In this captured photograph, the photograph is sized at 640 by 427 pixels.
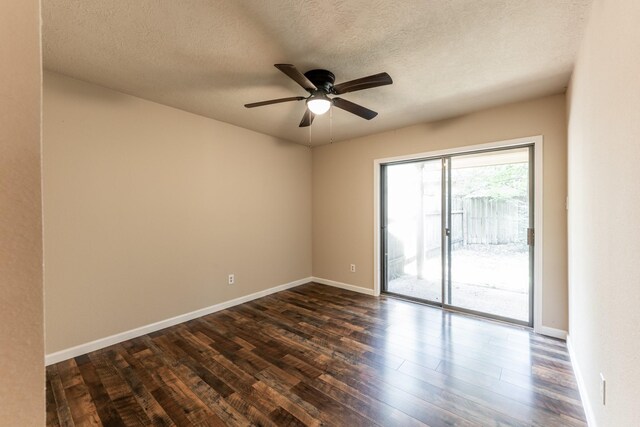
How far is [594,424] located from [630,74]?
1880mm

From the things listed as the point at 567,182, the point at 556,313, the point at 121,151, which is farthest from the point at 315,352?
the point at 567,182

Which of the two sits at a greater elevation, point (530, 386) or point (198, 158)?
point (198, 158)

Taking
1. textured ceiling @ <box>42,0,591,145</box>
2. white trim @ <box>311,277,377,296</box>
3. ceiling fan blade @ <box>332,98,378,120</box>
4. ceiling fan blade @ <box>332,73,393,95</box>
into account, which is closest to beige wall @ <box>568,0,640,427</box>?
textured ceiling @ <box>42,0,591,145</box>

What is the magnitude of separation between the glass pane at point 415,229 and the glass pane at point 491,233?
0.22m

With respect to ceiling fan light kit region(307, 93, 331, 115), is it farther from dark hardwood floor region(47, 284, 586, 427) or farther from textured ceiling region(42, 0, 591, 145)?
dark hardwood floor region(47, 284, 586, 427)

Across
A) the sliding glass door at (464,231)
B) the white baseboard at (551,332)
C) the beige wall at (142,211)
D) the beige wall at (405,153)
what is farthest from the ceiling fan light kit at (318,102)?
the white baseboard at (551,332)

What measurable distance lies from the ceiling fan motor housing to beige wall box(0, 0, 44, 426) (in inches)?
75.9

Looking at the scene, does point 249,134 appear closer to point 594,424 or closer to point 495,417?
point 495,417

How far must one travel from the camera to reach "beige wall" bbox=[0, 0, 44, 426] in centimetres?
45

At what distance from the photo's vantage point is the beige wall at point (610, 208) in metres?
1.02

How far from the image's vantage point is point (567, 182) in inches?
104

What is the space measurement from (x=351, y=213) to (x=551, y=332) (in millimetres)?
2772

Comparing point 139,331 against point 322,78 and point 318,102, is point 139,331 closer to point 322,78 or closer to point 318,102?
point 318,102

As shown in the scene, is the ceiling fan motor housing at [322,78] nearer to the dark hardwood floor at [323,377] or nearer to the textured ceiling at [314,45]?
the textured ceiling at [314,45]
